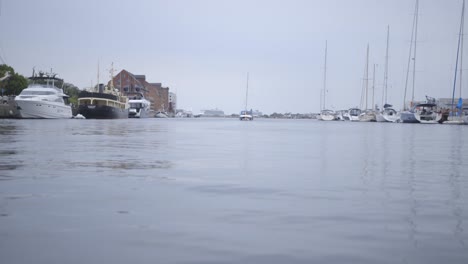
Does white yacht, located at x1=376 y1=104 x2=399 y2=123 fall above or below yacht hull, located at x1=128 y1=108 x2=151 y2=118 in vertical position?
above

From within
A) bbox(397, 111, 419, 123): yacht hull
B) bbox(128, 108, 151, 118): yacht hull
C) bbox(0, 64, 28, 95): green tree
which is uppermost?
bbox(0, 64, 28, 95): green tree

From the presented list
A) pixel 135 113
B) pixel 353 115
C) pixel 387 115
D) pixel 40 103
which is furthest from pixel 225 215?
pixel 353 115

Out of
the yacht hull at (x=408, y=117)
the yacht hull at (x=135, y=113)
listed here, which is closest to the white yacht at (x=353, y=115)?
the yacht hull at (x=408, y=117)

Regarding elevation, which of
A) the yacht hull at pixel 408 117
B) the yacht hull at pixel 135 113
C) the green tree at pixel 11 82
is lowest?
the yacht hull at pixel 135 113

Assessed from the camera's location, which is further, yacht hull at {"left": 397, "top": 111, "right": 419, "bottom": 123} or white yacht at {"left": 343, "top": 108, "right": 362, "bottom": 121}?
white yacht at {"left": 343, "top": 108, "right": 362, "bottom": 121}

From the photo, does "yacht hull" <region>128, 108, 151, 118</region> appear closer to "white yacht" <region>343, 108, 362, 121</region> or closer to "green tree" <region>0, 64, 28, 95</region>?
"green tree" <region>0, 64, 28, 95</region>

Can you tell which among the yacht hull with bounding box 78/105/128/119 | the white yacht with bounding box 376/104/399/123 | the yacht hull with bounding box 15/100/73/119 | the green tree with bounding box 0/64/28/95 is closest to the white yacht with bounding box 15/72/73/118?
the yacht hull with bounding box 15/100/73/119

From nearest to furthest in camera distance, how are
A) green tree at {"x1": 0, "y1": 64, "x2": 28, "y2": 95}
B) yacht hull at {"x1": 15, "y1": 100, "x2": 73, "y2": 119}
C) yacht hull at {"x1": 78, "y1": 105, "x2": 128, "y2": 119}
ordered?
yacht hull at {"x1": 15, "y1": 100, "x2": 73, "y2": 119}
yacht hull at {"x1": 78, "y1": 105, "x2": 128, "y2": 119}
green tree at {"x1": 0, "y1": 64, "x2": 28, "y2": 95}

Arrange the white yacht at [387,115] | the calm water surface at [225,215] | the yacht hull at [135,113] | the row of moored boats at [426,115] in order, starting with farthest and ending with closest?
the yacht hull at [135,113]
the white yacht at [387,115]
the row of moored boats at [426,115]
the calm water surface at [225,215]

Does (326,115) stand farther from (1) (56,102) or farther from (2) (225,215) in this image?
(2) (225,215)

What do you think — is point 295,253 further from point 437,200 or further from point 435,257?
point 437,200

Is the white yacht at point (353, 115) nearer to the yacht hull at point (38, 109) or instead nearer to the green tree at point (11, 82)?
the green tree at point (11, 82)

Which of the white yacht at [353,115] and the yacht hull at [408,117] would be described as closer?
the yacht hull at [408,117]

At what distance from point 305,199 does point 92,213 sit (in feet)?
11.1
